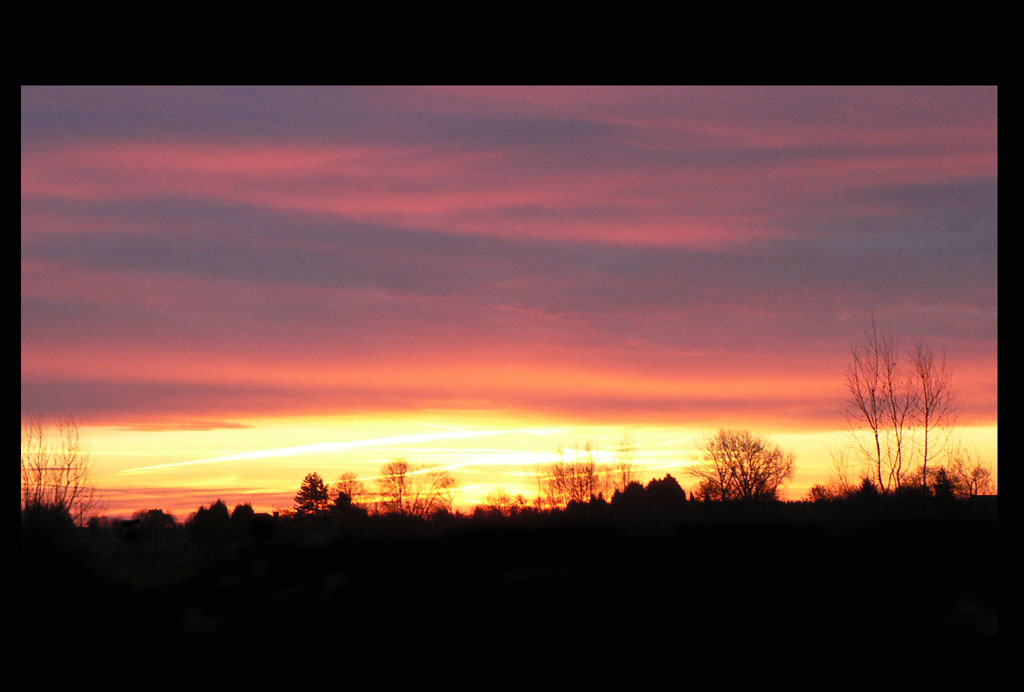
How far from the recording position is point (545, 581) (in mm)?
4410

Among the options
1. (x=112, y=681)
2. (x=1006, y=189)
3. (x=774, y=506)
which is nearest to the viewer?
(x=1006, y=189)

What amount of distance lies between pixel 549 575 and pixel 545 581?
34 millimetres

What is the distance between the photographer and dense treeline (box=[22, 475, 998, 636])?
435 centimetres

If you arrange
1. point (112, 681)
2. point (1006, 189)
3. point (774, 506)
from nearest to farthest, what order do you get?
1. point (1006, 189)
2. point (112, 681)
3. point (774, 506)

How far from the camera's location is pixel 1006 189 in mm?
4098

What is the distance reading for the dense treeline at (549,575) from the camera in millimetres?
4348

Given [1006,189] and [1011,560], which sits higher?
[1006,189]

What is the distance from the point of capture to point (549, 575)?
174 inches
